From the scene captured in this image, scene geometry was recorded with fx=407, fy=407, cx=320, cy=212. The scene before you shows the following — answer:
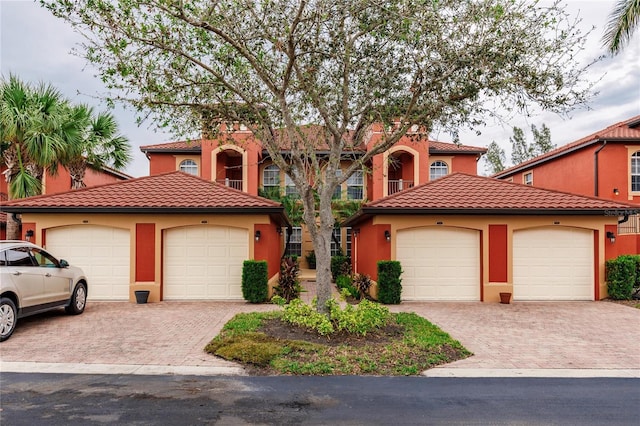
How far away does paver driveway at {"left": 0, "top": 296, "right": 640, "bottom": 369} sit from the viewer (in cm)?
650

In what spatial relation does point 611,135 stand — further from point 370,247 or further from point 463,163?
point 370,247

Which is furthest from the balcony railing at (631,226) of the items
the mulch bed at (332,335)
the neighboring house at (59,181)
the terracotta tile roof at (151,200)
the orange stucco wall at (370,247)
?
the neighboring house at (59,181)

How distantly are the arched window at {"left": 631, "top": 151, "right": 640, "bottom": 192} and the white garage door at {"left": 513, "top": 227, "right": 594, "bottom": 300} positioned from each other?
7954mm

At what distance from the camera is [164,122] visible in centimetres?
896

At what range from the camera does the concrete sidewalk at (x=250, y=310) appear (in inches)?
240

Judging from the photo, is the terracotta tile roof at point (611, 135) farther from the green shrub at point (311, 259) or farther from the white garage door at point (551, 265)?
the green shrub at point (311, 259)

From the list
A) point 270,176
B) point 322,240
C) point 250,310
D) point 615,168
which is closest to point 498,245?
point 322,240

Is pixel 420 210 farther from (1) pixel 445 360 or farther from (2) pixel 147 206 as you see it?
(2) pixel 147 206

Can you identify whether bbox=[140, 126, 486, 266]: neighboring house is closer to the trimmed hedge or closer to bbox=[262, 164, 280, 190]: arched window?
bbox=[262, 164, 280, 190]: arched window

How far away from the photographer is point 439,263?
486 inches

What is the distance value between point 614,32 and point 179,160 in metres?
19.7

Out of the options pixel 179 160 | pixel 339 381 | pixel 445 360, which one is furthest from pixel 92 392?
pixel 179 160

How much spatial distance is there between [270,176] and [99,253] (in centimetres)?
1157

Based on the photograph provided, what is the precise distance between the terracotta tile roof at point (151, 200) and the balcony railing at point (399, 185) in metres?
11.0
